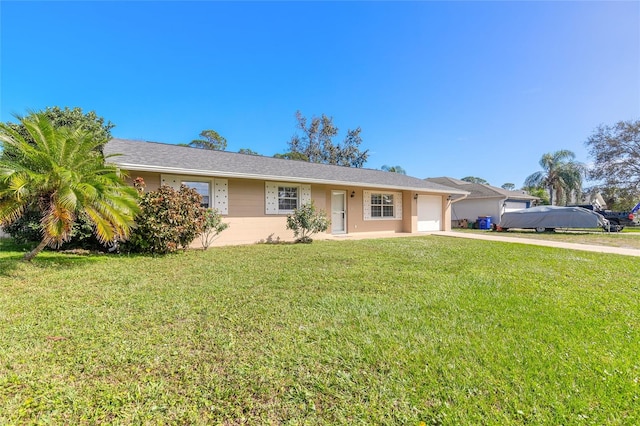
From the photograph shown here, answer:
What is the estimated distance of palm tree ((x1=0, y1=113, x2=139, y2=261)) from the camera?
5.58 m

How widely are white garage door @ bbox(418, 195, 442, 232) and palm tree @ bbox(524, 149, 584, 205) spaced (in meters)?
23.0

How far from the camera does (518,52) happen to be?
40.5 feet

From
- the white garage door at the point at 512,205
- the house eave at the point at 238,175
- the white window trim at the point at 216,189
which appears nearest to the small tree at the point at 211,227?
the white window trim at the point at 216,189

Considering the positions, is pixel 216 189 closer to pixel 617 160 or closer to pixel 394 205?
pixel 394 205

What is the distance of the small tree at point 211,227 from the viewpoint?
8.81 metres

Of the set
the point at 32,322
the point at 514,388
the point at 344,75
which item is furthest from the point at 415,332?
the point at 344,75

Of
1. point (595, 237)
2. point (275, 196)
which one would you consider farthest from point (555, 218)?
point (275, 196)

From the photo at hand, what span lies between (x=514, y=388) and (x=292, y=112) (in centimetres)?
3381

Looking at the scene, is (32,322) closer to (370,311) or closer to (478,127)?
(370,311)

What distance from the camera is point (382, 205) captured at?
1573 cm

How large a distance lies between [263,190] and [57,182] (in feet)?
20.6

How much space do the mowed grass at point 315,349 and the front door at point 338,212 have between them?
826cm

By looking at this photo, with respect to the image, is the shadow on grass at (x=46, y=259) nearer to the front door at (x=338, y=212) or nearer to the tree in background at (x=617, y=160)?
the front door at (x=338, y=212)

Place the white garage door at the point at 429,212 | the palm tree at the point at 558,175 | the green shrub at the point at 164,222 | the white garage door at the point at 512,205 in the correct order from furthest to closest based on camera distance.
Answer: the palm tree at the point at 558,175
the white garage door at the point at 512,205
the white garage door at the point at 429,212
the green shrub at the point at 164,222
